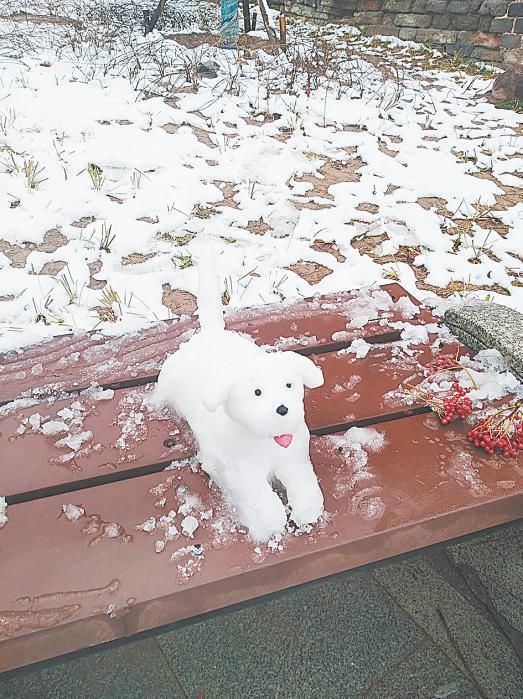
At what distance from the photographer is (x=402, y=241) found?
3084 millimetres

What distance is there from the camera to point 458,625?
1.67 meters

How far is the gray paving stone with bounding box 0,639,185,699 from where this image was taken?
1507mm

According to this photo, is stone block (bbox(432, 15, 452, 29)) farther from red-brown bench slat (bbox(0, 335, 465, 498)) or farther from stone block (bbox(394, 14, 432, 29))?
red-brown bench slat (bbox(0, 335, 465, 498))

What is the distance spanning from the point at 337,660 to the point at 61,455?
906mm

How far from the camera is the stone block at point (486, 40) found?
20.9 feet

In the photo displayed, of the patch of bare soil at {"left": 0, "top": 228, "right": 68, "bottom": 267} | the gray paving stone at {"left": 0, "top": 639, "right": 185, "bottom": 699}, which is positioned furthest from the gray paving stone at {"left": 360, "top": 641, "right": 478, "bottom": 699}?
the patch of bare soil at {"left": 0, "top": 228, "right": 68, "bottom": 267}

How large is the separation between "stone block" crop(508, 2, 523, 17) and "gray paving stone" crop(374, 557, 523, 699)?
6.23 meters

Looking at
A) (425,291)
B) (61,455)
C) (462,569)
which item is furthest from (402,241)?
(61,455)

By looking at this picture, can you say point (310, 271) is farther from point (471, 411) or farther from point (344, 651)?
point (344, 651)

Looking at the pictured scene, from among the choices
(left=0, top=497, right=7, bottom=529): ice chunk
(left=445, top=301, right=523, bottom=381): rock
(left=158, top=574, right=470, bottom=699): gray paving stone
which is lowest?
(left=158, top=574, right=470, bottom=699): gray paving stone

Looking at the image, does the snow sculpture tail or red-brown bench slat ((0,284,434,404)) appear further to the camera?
red-brown bench slat ((0,284,434,404))

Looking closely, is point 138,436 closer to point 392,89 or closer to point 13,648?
point 13,648

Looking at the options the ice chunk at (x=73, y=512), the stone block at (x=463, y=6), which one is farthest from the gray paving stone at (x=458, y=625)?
the stone block at (x=463, y=6)

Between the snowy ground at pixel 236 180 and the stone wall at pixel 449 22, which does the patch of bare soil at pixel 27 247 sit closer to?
the snowy ground at pixel 236 180
